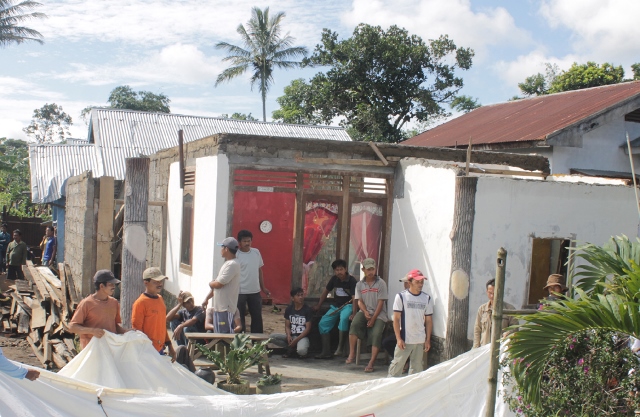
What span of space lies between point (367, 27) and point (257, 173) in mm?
16956

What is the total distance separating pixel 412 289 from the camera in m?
7.93

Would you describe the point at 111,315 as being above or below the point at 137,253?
below

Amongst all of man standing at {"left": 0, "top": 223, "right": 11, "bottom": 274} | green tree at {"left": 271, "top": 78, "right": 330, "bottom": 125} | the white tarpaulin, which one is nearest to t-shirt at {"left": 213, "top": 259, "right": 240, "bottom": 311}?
the white tarpaulin

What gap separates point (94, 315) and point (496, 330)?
3749 millimetres

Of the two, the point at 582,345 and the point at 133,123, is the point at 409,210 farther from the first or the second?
the point at 133,123

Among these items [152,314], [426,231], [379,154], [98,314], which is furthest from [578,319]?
[379,154]

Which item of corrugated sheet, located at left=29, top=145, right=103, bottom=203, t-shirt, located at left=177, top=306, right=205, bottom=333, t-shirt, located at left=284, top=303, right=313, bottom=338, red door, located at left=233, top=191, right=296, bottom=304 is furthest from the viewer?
corrugated sheet, located at left=29, top=145, right=103, bottom=203


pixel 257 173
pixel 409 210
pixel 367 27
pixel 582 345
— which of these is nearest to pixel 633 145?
pixel 409 210

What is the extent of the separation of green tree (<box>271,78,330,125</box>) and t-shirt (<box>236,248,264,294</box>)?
1875 centimetres

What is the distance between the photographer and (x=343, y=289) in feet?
32.8

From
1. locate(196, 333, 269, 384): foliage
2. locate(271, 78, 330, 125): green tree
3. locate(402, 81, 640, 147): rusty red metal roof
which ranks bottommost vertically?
locate(196, 333, 269, 384): foliage

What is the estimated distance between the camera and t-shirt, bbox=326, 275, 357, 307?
10000mm

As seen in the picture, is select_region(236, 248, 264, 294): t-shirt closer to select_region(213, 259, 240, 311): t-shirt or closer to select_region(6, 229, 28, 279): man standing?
select_region(213, 259, 240, 311): t-shirt

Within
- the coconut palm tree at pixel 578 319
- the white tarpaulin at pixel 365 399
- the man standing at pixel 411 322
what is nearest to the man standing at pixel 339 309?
the man standing at pixel 411 322
